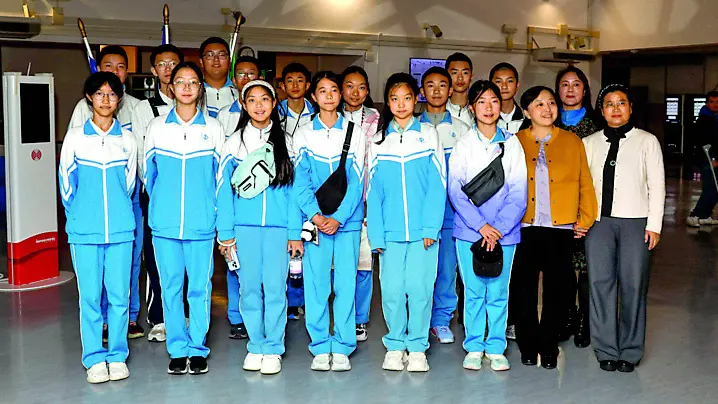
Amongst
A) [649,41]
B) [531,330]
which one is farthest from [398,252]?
[649,41]

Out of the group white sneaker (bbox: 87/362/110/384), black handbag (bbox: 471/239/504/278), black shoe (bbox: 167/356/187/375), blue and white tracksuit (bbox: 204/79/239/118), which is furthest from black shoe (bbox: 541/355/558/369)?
blue and white tracksuit (bbox: 204/79/239/118)

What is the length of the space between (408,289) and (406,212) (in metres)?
0.43

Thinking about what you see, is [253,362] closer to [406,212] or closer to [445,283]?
[406,212]

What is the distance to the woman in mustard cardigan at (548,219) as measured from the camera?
4.38m

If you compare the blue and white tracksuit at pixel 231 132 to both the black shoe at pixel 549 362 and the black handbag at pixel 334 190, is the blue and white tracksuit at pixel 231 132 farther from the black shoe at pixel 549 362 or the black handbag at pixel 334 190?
the black shoe at pixel 549 362

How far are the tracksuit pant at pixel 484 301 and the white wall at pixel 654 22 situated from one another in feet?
35.9

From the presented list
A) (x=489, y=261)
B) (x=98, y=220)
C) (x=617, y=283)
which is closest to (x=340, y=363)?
(x=489, y=261)

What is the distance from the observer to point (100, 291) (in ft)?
13.8

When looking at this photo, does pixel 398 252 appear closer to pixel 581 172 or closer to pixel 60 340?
pixel 581 172

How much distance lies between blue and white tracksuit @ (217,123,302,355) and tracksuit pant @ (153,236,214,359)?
166 millimetres

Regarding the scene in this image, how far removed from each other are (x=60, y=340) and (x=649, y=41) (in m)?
12.6

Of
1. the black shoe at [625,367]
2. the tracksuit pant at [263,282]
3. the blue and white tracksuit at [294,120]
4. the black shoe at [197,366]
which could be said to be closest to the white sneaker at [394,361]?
the tracksuit pant at [263,282]

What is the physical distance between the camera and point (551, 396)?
4.05 meters

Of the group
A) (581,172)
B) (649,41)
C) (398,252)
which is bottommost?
(398,252)
